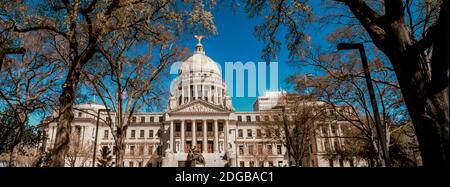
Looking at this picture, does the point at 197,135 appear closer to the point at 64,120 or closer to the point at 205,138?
the point at 205,138

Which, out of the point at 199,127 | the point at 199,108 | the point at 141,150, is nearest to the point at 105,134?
the point at 141,150

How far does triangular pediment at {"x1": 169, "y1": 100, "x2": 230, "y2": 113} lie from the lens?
200 feet

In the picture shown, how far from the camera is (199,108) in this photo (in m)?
61.0

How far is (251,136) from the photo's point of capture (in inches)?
2638

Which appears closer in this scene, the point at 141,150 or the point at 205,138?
the point at 205,138

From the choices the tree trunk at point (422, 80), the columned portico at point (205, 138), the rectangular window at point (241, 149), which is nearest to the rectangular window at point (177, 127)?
the columned portico at point (205, 138)

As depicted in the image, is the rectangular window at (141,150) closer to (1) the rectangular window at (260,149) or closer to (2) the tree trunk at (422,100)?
(1) the rectangular window at (260,149)

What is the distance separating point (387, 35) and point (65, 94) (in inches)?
387

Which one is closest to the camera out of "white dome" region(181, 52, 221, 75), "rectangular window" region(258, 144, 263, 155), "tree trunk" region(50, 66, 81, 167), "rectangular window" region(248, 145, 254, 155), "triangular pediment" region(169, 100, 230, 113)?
"tree trunk" region(50, 66, 81, 167)

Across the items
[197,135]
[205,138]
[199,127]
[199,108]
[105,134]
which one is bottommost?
[205,138]

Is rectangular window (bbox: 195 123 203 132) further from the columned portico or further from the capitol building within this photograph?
the columned portico

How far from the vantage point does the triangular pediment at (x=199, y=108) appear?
6081 cm

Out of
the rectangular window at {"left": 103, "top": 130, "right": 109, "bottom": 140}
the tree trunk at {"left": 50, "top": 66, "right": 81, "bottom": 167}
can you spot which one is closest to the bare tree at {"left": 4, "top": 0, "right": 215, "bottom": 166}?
the tree trunk at {"left": 50, "top": 66, "right": 81, "bottom": 167}
